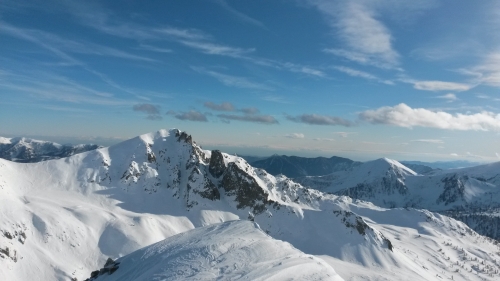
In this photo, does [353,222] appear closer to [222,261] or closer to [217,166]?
[217,166]

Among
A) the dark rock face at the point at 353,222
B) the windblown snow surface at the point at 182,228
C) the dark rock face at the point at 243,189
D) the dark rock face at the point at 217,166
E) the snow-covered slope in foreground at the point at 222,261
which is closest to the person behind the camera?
the snow-covered slope in foreground at the point at 222,261

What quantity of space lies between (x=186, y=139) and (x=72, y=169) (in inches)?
2040

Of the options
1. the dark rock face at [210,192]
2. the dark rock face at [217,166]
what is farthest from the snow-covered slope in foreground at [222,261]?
the dark rock face at [217,166]

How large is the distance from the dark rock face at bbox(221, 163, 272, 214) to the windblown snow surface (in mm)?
499

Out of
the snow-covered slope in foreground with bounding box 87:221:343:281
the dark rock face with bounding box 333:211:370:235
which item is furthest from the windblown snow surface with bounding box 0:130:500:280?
the dark rock face with bounding box 333:211:370:235

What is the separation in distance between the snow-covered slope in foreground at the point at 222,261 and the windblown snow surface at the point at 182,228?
0.58ft

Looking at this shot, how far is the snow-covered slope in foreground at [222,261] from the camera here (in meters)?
34.1

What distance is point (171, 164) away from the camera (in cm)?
14762

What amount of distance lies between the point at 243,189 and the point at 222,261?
4101 inches

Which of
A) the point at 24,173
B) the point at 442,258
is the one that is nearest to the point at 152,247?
the point at 24,173

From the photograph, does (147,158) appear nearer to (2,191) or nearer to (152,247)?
(2,191)

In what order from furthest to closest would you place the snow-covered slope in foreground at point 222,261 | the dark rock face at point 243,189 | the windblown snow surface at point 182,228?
the dark rock face at point 243,189, the windblown snow surface at point 182,228, the snow-covered slope in foreground at point 222,261

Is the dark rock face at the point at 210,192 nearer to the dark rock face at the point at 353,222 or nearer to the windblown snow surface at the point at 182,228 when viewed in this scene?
the windblown snow surface at the point at 182,228

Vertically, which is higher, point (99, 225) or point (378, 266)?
point (99, 225)
